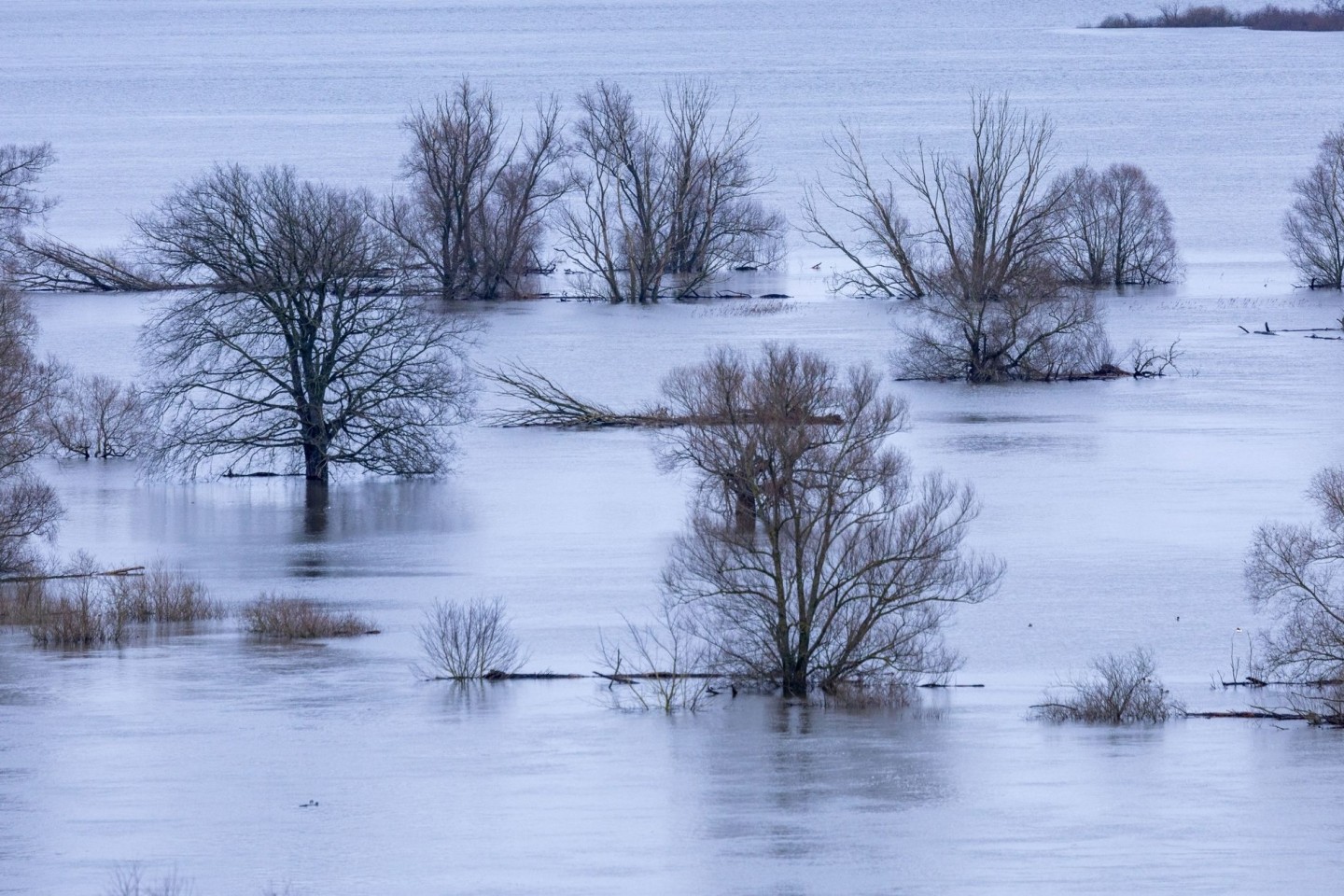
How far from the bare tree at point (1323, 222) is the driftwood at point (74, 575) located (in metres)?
40.7

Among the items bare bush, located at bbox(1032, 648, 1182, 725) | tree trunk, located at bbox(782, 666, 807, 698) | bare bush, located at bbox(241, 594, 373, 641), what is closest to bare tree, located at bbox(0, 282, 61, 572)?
bare bush, located at bbox(241, 594, 373, 641)

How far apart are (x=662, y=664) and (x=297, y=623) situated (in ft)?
14.8

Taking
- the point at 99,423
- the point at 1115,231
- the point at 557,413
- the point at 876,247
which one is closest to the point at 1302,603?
the point at 557,413

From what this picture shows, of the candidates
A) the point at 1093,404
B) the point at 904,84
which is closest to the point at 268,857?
the point at 1093,404

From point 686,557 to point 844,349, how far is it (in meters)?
27.4

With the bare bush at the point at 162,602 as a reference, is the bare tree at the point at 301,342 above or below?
above

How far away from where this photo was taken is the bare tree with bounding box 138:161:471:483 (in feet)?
120

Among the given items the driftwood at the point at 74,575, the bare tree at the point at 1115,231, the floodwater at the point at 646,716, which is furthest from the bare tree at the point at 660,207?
the driftwood at the point at 74,575

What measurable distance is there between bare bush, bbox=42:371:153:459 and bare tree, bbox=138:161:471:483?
3293 millimetres

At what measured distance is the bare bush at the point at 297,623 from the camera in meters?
24.4

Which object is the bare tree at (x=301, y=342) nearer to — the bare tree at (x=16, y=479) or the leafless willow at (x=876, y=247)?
the bare tree at (x=16, y=479)

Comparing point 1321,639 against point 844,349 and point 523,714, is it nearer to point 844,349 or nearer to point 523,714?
point 523,714

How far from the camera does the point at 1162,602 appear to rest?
24.9 m

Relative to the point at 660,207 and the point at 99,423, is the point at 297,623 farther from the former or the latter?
the point at 660,207
